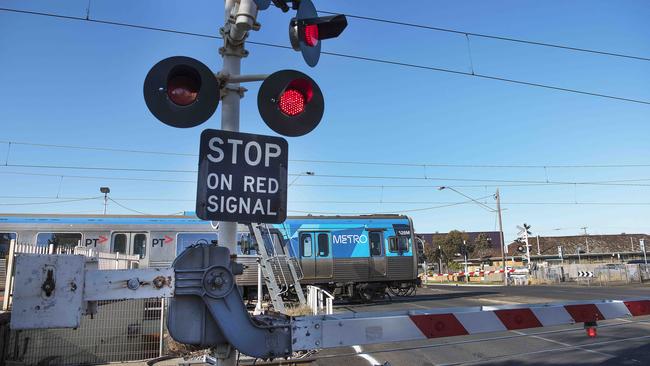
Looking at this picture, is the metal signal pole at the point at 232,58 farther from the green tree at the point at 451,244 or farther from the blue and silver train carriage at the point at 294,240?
the green tree at the point at 451,244

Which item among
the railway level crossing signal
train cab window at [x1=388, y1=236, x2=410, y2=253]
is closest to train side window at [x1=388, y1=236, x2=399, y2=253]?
train cab window at [x1=388, y1=236, x2=410, y2=253]

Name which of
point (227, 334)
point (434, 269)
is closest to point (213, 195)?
point (227, 334)

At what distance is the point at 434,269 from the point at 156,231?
63.5 metres

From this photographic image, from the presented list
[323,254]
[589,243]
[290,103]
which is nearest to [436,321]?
[290,103]

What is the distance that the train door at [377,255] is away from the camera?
1866cm

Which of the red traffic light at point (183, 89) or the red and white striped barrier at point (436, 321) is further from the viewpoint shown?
the red traffic light at point (183, 89)

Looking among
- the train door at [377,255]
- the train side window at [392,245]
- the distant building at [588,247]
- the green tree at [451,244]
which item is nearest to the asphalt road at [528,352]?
the train door at [377,255]

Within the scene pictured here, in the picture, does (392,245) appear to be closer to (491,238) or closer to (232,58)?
(232,58)

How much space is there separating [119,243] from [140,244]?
28.3 inches

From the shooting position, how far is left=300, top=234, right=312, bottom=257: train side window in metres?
17.8

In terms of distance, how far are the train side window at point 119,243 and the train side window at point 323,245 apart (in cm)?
724

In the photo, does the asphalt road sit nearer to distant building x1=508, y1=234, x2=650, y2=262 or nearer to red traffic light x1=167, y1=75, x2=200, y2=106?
red traffic light x1=167, y1=75, x2=200, y2=106

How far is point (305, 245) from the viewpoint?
58.7 feet

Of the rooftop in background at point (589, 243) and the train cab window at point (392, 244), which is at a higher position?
the rooftop in background at point (589, 243)
